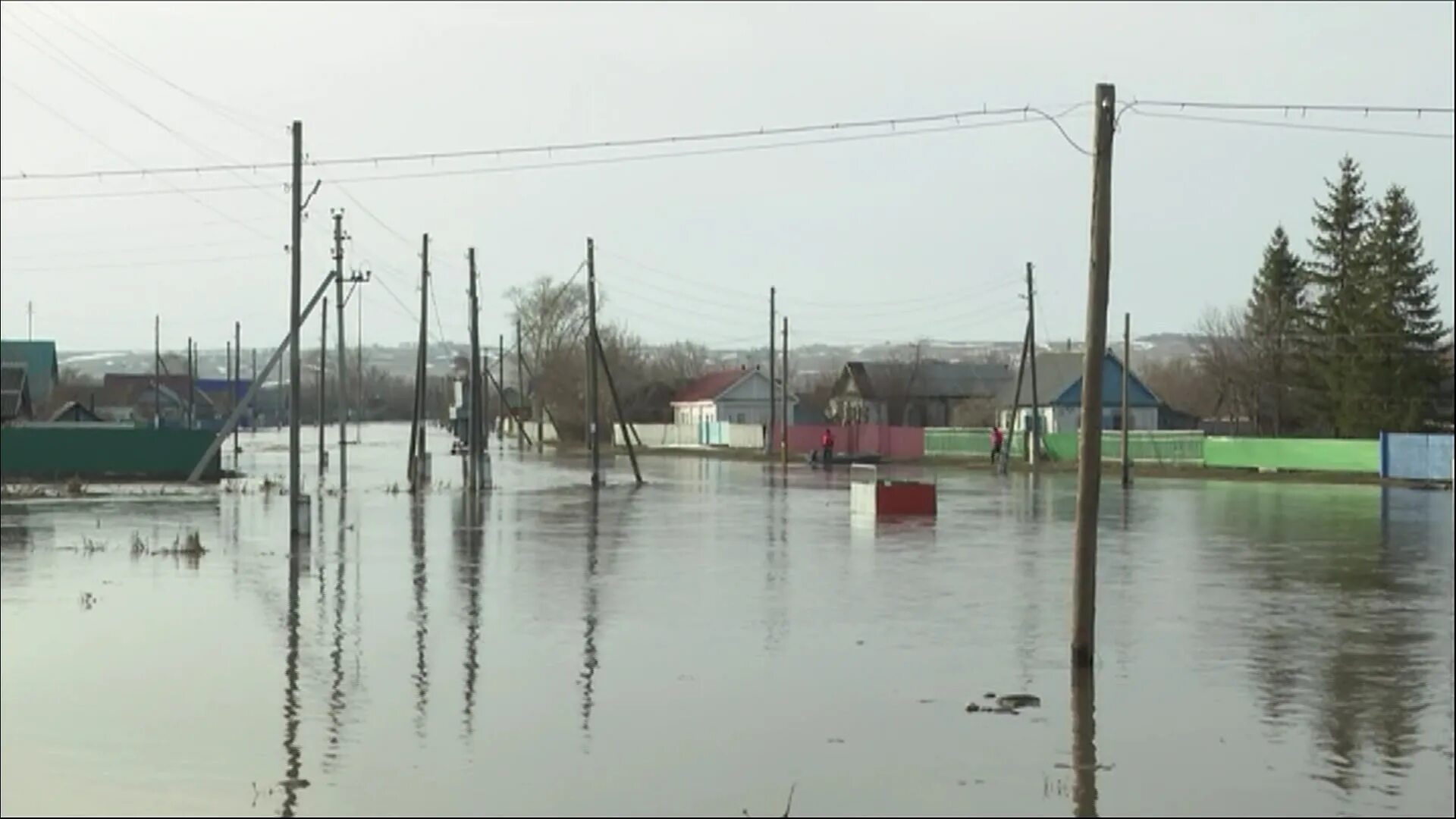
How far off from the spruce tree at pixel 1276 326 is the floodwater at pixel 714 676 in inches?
1842

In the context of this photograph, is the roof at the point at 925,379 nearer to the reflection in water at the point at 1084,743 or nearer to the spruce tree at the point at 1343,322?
the spruce tree at the point at 1343,322

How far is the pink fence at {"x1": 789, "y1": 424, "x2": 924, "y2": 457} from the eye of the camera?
86312mm

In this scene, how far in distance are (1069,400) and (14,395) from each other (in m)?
55.3

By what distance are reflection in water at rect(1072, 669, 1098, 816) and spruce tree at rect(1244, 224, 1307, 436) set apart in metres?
63.9

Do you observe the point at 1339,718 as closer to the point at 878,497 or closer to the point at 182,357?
the point at 878,497

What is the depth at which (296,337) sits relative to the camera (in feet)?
105

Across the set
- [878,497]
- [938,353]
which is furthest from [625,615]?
[938,353]

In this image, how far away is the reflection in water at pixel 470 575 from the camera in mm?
14747

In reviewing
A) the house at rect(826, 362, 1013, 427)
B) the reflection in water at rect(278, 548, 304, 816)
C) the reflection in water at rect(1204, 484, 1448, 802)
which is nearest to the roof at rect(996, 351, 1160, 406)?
the house at rect(826, 362, 1013, 427)

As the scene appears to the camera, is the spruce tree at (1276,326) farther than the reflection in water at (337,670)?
Yes

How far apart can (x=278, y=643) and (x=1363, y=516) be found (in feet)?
93.3

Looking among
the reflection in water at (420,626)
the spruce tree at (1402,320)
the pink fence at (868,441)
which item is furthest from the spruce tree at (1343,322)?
the reflection in water at (420,626)

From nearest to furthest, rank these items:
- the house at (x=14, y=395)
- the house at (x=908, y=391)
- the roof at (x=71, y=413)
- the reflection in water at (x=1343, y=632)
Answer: the reflection in water at (x=1343, y=632) → the house at (x=14, y=395) → the roof at (x=71, y=413) → the house at (x=908, y=391)

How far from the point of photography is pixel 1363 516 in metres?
39.4
